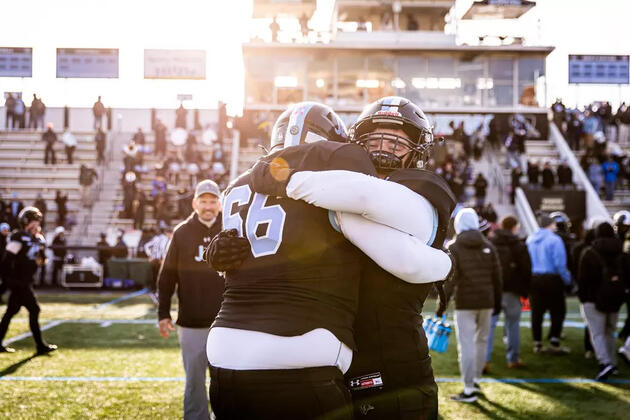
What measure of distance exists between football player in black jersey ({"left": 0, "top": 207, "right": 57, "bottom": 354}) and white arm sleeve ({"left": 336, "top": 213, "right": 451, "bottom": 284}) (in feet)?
25.4

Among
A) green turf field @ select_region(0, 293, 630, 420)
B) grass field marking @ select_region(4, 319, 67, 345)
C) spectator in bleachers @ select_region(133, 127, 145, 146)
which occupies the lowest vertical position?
grass field marking @ select_region(4, 319, 67, 345)

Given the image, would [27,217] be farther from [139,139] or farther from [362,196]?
[139,139]

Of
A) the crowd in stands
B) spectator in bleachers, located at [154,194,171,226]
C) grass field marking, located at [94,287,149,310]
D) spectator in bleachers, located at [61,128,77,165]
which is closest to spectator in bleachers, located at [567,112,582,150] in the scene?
the crowd in stands

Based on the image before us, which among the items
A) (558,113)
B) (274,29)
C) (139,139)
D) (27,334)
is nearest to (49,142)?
(139,139)

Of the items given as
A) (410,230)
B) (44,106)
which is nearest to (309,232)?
(410,230)

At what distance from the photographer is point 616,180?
2598cm

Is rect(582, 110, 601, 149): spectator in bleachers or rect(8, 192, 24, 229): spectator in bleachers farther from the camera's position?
rect(582, 110, 601, 149): spectator in bleachers

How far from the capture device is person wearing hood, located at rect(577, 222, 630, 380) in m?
7.61

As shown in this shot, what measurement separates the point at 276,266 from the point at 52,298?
591 inches

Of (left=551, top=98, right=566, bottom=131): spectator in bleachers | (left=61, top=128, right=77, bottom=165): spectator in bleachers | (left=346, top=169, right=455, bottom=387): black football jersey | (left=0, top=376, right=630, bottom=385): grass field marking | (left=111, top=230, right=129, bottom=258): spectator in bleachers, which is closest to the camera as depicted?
(left=346, top=169, right=455, bottom=387): black football jersey

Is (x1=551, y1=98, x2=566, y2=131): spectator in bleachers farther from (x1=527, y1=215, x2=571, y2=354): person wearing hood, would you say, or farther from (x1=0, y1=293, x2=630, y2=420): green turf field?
(x1=527, y1=215, x2=571, y2=354): person wearing hood

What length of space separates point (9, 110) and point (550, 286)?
28.1 metres

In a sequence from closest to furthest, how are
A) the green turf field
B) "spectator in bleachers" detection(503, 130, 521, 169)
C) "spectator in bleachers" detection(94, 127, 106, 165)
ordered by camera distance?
1. the green turf field
2. "spectator in bleachers" detection(503, 130, 521, 169)
3. "spectator in bleachers" detection(94, 127, 106, 165)

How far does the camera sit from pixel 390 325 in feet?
8.37
